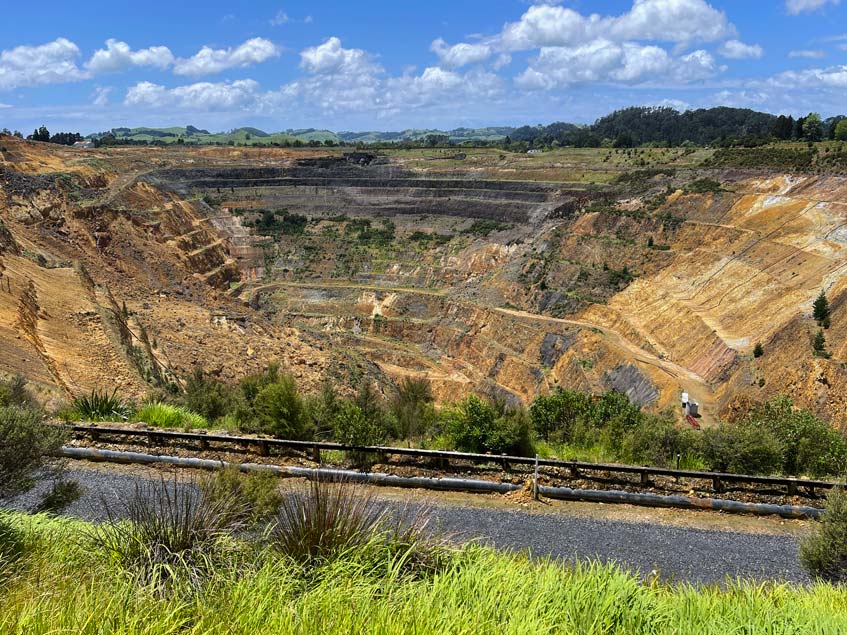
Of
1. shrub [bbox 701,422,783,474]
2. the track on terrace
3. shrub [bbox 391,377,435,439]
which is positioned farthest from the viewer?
the track on terrace

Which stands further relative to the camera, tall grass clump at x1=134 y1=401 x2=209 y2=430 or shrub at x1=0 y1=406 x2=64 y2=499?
tall grass clump at x1=134 y1=401 x2=209 y2=430

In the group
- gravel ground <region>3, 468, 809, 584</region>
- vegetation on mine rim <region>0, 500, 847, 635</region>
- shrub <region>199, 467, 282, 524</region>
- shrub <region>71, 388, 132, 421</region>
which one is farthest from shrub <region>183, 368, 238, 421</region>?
vegetation on mine rim <region>0, 500, 847, 635</region>

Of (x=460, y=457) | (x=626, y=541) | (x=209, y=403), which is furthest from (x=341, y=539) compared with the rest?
(x=209, y=403)

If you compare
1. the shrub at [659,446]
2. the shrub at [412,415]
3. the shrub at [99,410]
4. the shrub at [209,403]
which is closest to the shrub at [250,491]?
the shrub at [99,410]

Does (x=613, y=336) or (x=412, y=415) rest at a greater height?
(x=412, y=415)

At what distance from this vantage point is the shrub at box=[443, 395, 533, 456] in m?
11.9

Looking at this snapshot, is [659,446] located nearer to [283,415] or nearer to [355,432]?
[355,432]

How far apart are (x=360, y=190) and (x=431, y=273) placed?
2279 cm

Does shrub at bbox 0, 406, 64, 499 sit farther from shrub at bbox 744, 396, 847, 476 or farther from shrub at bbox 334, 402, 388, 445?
shrub at bbox 744, 396, 847, 476

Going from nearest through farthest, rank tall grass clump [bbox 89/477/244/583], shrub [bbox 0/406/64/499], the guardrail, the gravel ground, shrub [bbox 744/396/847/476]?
tall grass clump [bbox 89/477/244/583], shrub [bbox 0/406/64/499], the gravel ground, the guardrail, shrub [bbox 744/396/847/476]

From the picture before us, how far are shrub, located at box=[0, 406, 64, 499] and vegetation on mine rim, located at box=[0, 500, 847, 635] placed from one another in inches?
58.8

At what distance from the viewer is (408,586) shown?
4270 mm

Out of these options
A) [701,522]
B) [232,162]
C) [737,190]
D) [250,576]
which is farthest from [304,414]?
[232,162]

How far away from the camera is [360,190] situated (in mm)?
78125
